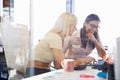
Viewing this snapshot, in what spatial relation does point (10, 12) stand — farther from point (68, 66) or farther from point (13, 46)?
point (68, 66)

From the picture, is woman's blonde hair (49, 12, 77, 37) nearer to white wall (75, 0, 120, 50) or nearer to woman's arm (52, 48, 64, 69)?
white wall (75, 0, 120, 50)

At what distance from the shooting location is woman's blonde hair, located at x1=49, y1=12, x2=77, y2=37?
1.93 m

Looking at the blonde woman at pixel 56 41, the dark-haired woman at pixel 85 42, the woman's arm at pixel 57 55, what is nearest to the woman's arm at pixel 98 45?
the dark-haired woman at pixel 85 42

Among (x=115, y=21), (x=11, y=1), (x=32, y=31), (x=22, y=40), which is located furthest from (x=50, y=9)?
(x=11, y=1)

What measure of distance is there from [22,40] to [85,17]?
0.66 meters

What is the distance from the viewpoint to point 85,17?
6.22 ft

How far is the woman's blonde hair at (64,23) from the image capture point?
6.32 feet

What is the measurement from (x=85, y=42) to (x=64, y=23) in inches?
11.1

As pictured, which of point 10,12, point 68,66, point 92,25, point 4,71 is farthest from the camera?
point 10,12

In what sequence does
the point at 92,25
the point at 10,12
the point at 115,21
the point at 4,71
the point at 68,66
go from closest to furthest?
the point at 68,66
the point at 115,21
the point at 92,25
the point at 4,71
the point at 10,12

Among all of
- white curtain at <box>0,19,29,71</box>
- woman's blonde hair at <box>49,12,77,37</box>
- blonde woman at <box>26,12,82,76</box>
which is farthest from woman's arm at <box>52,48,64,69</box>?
white curtain at <box>0,19,29,71</box>

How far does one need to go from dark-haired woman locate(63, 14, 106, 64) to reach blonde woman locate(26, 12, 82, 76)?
6 cm

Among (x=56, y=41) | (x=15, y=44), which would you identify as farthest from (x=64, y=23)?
(x=15, y=44)

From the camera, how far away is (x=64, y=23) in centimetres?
194
